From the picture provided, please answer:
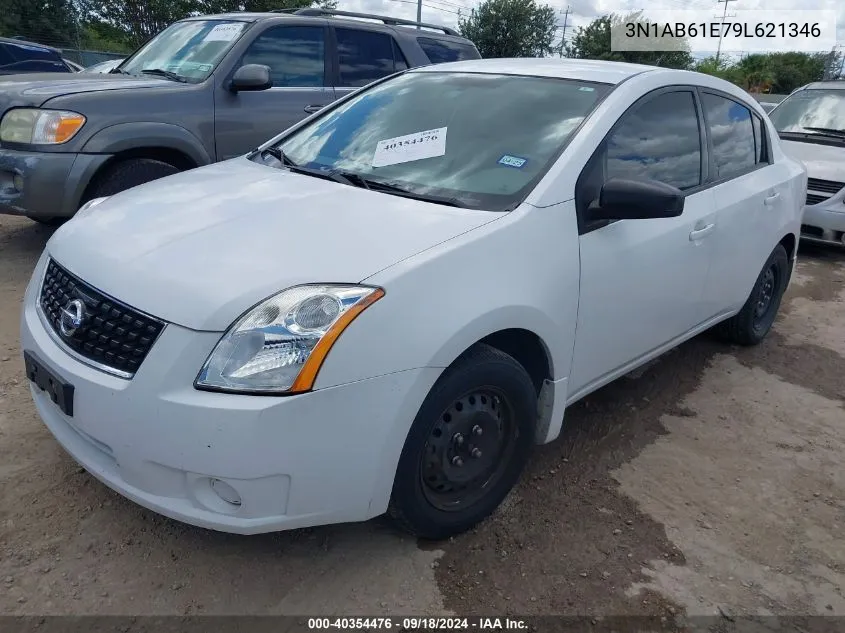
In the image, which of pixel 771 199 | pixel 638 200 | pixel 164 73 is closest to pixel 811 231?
pixel 771 199

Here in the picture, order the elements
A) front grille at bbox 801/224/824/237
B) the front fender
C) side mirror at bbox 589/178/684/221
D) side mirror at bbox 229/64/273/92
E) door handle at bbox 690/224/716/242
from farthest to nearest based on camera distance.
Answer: front grille at bbox 801/224/824/237, side mirror at bbox 229/64/273/92, the front fender, door handle at bbox 690/224/716/242, side mirror at bbox 589/178/684/221

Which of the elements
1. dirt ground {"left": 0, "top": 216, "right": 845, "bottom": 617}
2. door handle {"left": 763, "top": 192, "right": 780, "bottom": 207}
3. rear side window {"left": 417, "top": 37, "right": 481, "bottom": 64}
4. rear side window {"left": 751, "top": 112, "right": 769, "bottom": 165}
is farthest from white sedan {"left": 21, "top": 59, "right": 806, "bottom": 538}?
rear side window {"left": 417, "top": 37, "right": 481, "bottom": 64}

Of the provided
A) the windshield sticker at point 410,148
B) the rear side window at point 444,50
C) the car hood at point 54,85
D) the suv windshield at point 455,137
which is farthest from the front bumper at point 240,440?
the rear side window at point 444,50

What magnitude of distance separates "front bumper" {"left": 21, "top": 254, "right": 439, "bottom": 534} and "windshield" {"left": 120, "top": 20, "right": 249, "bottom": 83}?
393 centimetres

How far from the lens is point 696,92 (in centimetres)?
345

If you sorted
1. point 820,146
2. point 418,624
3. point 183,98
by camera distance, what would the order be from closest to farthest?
point 418,624 → point 183,98 → point 820,146

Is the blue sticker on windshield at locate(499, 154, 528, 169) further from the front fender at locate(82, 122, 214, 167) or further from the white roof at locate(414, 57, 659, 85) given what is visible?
the front fender at locate(82, 122, 214, 167)

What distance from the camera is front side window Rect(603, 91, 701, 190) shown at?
2.87m

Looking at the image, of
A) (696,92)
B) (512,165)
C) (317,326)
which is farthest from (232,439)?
(696,92)

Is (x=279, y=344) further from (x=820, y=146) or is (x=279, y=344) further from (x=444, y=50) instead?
(x=820, y=146)

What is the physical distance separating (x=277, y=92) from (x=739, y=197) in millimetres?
3691

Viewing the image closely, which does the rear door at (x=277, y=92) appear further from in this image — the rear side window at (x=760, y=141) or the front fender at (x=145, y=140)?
the rear side window at (x=760, y=141)

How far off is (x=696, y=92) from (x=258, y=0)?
25.2 metres

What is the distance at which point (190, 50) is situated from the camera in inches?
220
